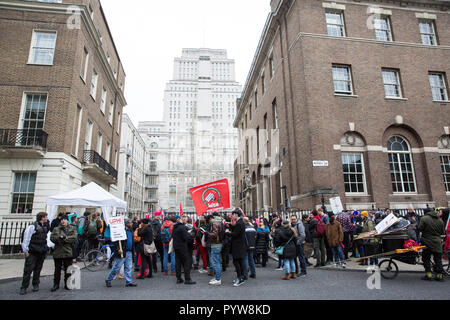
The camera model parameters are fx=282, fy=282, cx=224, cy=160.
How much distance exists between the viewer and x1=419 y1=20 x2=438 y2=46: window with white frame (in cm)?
2017

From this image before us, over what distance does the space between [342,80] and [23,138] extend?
63.5ft

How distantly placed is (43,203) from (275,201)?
15594 mm

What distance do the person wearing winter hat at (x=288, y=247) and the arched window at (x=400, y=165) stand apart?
12.2 metres

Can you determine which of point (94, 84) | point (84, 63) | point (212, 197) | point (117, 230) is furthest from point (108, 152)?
point (117, 230)

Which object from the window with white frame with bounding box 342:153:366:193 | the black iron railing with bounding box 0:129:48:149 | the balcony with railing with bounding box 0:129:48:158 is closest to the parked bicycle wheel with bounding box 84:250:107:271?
the balcony with railing with bounding box 0:129:48:158

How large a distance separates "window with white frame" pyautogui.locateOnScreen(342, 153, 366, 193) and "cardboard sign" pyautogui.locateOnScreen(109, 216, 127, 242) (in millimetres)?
13367

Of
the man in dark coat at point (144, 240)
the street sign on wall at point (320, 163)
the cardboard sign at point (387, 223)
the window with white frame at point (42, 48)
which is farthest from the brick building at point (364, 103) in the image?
the window with white frame at point (42, 48)

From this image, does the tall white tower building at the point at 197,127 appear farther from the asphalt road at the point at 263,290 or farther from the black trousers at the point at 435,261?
the black trousers at the point at 435,261

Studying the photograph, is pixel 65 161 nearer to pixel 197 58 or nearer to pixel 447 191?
pixel 447 191

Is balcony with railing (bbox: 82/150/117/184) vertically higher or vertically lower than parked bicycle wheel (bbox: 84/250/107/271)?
higher

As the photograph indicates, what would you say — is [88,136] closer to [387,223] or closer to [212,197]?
[212,197]

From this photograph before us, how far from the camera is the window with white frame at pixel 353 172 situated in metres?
16.9

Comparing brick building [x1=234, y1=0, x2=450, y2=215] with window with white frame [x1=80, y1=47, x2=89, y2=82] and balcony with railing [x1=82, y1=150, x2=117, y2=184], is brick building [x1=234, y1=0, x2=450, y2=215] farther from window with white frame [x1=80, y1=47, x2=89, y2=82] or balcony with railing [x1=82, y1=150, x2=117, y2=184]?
window with white frame [x1=80, y1=47, x2=89, y2=82]
